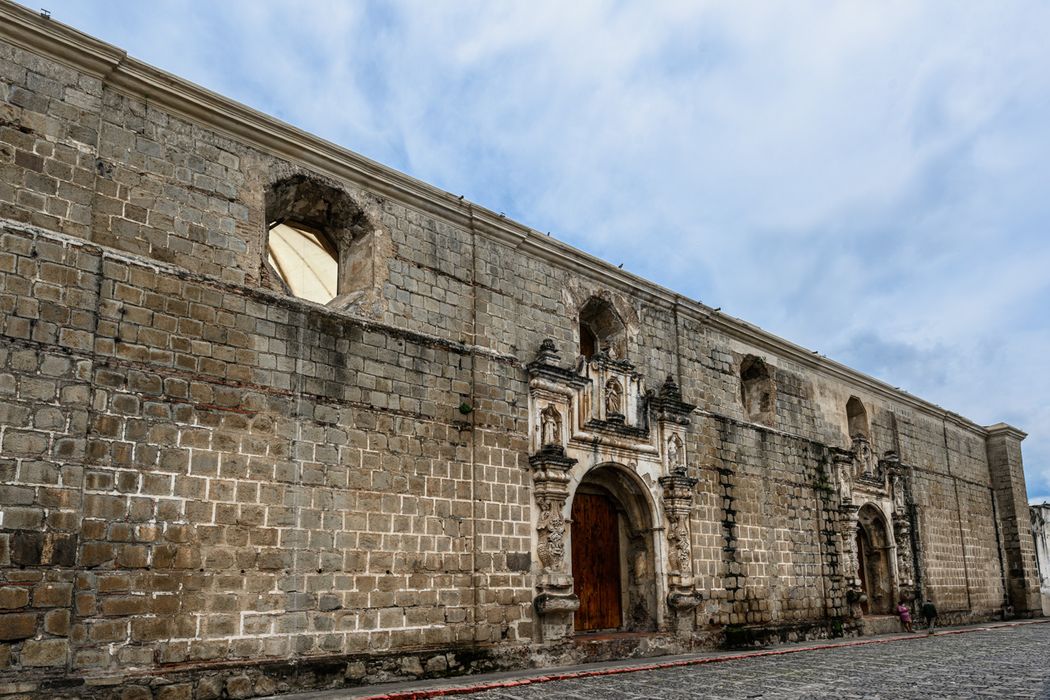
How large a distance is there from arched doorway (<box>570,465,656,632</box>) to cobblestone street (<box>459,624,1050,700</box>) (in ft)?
5.37

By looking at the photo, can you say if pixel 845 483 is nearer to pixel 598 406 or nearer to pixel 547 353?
pixel 598 406

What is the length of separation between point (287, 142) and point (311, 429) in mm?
3084

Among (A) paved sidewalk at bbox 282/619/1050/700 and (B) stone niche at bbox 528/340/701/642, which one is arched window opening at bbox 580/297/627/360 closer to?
(B) stone niche at bbox 528/340/701/642

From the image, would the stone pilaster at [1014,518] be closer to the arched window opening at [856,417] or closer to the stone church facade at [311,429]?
the arched window opening at [856,417]

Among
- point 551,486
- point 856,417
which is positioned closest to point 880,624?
point 856,417

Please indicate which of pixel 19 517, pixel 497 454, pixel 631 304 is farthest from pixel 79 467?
pixel 631 304

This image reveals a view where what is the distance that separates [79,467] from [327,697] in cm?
285

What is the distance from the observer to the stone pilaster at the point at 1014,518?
22.2m

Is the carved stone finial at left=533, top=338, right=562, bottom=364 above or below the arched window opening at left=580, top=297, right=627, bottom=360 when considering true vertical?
below

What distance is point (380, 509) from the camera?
29.3 feet

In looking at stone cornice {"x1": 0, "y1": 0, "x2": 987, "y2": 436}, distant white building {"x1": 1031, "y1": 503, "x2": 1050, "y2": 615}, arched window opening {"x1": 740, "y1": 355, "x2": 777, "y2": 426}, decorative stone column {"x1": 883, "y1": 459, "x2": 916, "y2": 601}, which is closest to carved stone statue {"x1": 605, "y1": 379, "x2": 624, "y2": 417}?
stone cornice {"x1": 0, "y1": 0, "x2": 987, "y2": 436}

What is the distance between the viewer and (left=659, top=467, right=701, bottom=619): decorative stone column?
1204cm

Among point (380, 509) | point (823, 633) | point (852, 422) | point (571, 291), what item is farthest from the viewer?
point (852, 422)

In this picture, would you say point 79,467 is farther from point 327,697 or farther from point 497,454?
point 497,454
